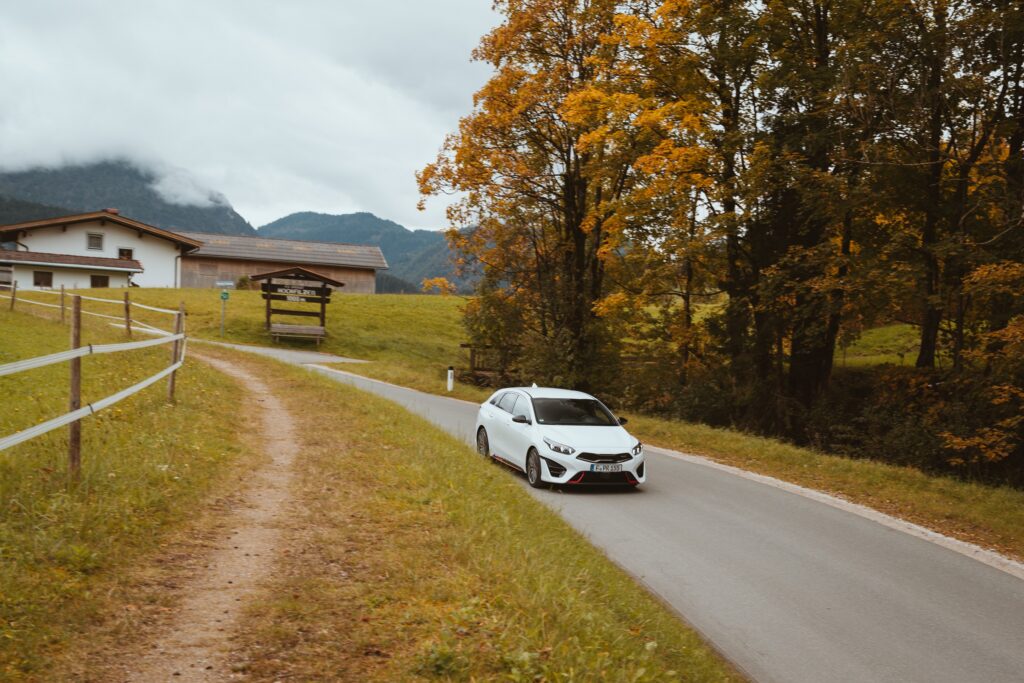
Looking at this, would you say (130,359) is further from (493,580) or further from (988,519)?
(988,519)

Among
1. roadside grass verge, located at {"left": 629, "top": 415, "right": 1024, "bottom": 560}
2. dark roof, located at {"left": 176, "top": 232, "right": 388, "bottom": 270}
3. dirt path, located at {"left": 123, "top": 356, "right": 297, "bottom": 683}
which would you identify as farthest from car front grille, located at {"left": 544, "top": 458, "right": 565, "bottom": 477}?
dark roof, located at {"left": 176, "top": 232, "right": 388, "bottom": 270}

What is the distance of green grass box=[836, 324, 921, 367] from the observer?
→ 102ft

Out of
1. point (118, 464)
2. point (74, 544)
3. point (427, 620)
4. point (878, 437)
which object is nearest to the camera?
point (427, 620)

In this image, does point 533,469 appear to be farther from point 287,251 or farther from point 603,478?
point 287,251

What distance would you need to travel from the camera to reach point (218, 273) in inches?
2517

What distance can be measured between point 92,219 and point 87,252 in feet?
8.34

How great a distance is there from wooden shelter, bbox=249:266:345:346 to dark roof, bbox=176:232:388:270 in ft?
82.8

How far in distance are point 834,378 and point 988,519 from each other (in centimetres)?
1676

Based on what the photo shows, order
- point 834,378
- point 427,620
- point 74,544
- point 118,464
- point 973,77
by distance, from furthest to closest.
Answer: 1. point 834,378
2. point 973,77
3. point 118,464
4. point 74,544
5. point 427,620

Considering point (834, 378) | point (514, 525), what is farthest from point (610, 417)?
point (834, 378)

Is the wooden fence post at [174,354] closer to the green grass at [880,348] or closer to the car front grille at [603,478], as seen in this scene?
the car front grille at [603,478]

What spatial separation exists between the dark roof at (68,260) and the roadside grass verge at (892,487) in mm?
51422

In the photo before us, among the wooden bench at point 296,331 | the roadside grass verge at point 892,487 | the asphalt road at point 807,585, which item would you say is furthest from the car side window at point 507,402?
the wooden bench at point 296,331

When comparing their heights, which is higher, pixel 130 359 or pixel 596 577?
pixel 130 359
